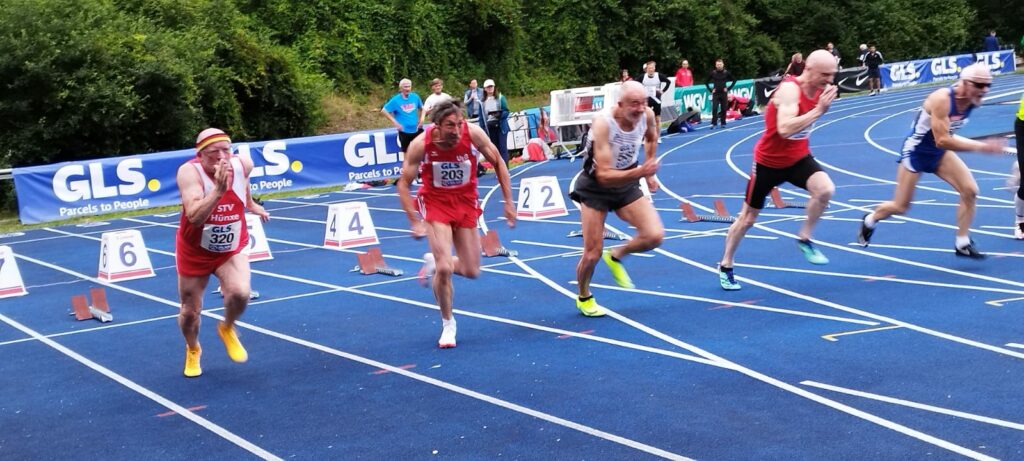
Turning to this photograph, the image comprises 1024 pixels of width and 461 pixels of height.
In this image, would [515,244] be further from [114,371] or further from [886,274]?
[114,371]

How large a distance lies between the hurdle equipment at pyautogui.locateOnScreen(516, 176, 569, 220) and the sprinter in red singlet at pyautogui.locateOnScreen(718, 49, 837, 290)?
624cm

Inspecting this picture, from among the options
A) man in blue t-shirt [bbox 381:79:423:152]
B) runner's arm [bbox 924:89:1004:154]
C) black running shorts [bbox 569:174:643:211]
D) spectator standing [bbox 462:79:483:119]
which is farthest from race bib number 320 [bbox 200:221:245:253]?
spectator standing [bbox 462:79:483:119]

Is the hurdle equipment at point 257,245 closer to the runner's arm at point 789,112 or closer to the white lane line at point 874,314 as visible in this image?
the white lane line at point 874,314

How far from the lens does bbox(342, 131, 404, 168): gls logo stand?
22.9 metres

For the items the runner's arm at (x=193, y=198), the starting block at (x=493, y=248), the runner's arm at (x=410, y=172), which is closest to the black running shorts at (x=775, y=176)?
the runner's arm at (x=410, y=172)

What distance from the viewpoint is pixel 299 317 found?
10.1 m

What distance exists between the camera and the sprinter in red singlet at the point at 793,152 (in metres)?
9.02

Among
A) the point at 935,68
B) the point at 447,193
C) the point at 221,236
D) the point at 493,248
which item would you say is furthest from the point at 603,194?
the point at 935,68

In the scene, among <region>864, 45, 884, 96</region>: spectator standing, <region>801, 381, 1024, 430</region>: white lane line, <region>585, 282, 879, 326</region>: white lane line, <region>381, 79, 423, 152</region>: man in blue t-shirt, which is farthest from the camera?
<region>864, 45, 884, 96</region>: spectator standing

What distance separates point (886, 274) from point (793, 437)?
4.82m

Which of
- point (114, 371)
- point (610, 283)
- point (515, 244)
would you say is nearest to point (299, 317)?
point (114, 371)

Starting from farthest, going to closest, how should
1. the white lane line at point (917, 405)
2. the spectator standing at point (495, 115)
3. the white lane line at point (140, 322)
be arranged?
the spectator standing at point (495, 115) → the white lane line at point (140, 322) → the white lane line at point (917, 405)

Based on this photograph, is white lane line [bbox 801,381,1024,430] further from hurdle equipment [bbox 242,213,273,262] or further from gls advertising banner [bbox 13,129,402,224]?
gls advertising banner [bbox 13,129,402,224]

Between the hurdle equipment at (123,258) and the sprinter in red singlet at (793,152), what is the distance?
696 cm
